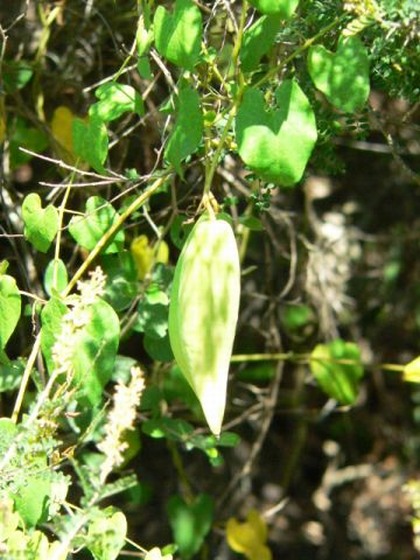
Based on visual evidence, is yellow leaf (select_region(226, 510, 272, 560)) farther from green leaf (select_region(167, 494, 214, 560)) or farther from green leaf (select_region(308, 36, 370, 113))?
green leaf (select_region(308, 36, 370, 113))

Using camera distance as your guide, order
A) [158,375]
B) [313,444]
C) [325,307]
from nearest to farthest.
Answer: [158,375]
[325,307]
[313,444]

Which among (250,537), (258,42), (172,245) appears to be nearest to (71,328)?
(258,42)

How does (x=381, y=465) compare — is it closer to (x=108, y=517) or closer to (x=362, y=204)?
(x=362, y=204)

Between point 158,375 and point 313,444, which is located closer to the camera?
point 158,375

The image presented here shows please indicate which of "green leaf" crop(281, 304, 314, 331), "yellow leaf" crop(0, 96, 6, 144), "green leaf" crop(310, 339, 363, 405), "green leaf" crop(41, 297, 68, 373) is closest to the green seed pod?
"green leaf" crop(41, 297, 68, 373)

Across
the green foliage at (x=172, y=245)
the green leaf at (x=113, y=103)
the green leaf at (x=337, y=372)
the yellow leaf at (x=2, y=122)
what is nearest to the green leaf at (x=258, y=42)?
the green foliage at (x=172, y=245)

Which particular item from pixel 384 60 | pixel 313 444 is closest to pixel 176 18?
pixel 384 60
